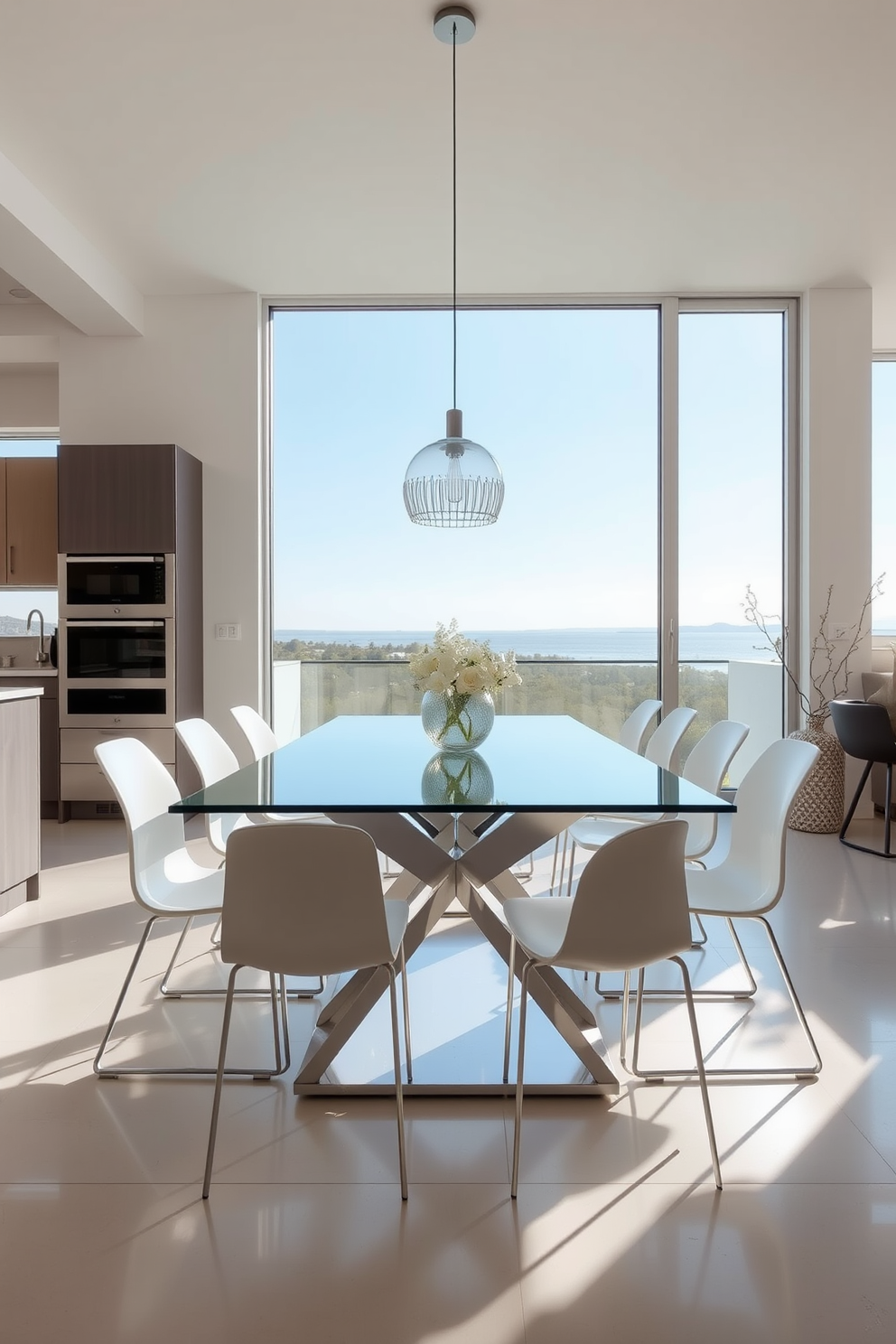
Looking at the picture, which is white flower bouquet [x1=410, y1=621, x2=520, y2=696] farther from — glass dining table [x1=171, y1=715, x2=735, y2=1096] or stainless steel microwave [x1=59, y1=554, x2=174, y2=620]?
stainless steel microwave [x1=59, y1=554, x2=174, y2=620]

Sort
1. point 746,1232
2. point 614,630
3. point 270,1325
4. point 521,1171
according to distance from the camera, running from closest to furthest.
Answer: point 270,1325 < point 746,1232 < point 521,1171 < point 614,630

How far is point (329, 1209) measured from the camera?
5.59 feet

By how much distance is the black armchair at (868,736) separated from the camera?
445 centimetres

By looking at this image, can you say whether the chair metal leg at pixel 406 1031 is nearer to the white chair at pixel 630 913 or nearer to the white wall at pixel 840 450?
the white chair at pixel 630 913

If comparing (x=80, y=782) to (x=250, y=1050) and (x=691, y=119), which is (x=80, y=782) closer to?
(x=250, y=1050)

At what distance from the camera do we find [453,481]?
3301 millimetres

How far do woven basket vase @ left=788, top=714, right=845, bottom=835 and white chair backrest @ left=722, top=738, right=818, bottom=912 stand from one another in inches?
106

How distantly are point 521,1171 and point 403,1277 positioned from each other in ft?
1.27

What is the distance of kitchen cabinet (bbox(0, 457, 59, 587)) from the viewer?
19.5 feet

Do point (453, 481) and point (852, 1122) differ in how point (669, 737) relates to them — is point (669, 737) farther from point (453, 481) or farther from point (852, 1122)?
point (852, 1122)

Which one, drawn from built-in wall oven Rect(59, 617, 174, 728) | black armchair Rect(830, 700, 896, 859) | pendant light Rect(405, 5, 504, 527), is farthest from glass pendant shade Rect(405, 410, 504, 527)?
black armchair Rect(830, 700, 896, 859)

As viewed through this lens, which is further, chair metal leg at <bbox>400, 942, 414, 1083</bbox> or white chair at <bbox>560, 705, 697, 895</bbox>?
white chair at <bbox>560, 705, 697, 895</bbox>

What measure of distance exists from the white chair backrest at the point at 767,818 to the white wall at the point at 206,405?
3625 millimetres

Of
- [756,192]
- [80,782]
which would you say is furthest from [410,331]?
[80,782]
